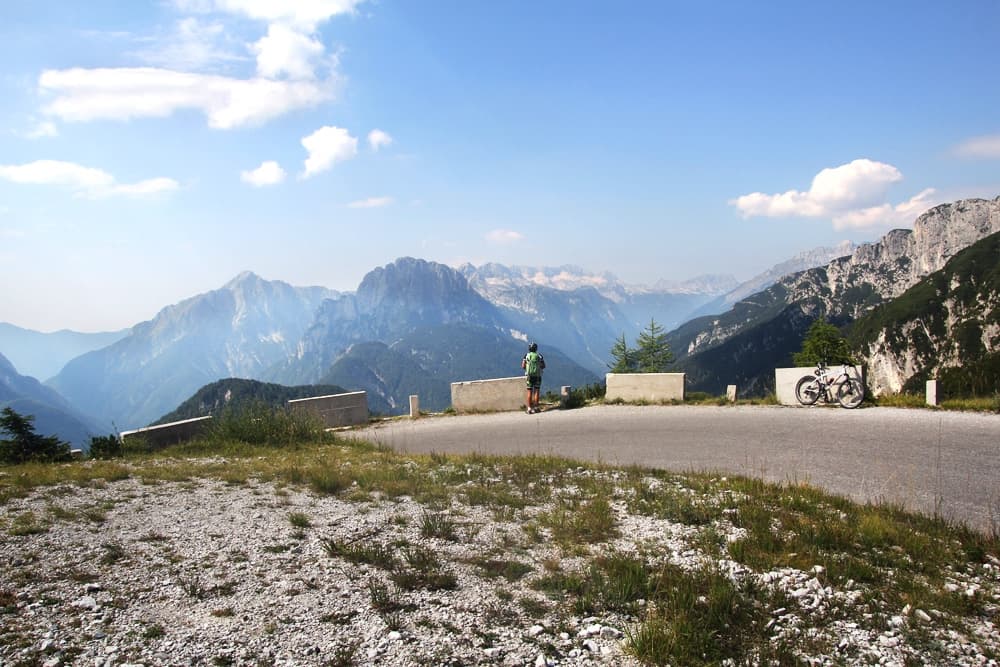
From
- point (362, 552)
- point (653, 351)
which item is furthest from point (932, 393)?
point (653, 351)

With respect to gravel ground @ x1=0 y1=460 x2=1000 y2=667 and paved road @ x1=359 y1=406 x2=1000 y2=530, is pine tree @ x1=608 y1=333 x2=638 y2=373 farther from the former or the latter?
gravel ground @ x1=0 y1=460 x2=1000 y2=667

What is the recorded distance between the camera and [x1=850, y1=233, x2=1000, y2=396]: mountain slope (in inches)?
5536

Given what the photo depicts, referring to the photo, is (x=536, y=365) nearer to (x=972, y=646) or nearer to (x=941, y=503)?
(x=941, y=503)

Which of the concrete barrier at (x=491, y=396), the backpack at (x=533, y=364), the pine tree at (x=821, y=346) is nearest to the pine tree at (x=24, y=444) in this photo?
the concrete barrier at (x=491, y=396)

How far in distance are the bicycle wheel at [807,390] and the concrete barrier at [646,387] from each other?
11.8 ft

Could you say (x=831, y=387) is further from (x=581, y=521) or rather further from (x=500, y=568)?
(x=500, y=568)

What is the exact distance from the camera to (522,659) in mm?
4266

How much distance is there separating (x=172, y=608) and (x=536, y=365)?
49.3 feet

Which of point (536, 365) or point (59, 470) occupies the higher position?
point (536, 365)

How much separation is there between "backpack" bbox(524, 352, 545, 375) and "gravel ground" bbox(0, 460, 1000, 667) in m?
11.6

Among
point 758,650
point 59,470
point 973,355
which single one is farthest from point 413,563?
point 973,355

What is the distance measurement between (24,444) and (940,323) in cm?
20279

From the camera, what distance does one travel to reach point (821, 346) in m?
63.2

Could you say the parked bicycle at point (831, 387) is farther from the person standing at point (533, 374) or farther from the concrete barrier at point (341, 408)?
the concrete barrier at point (341, 408)
